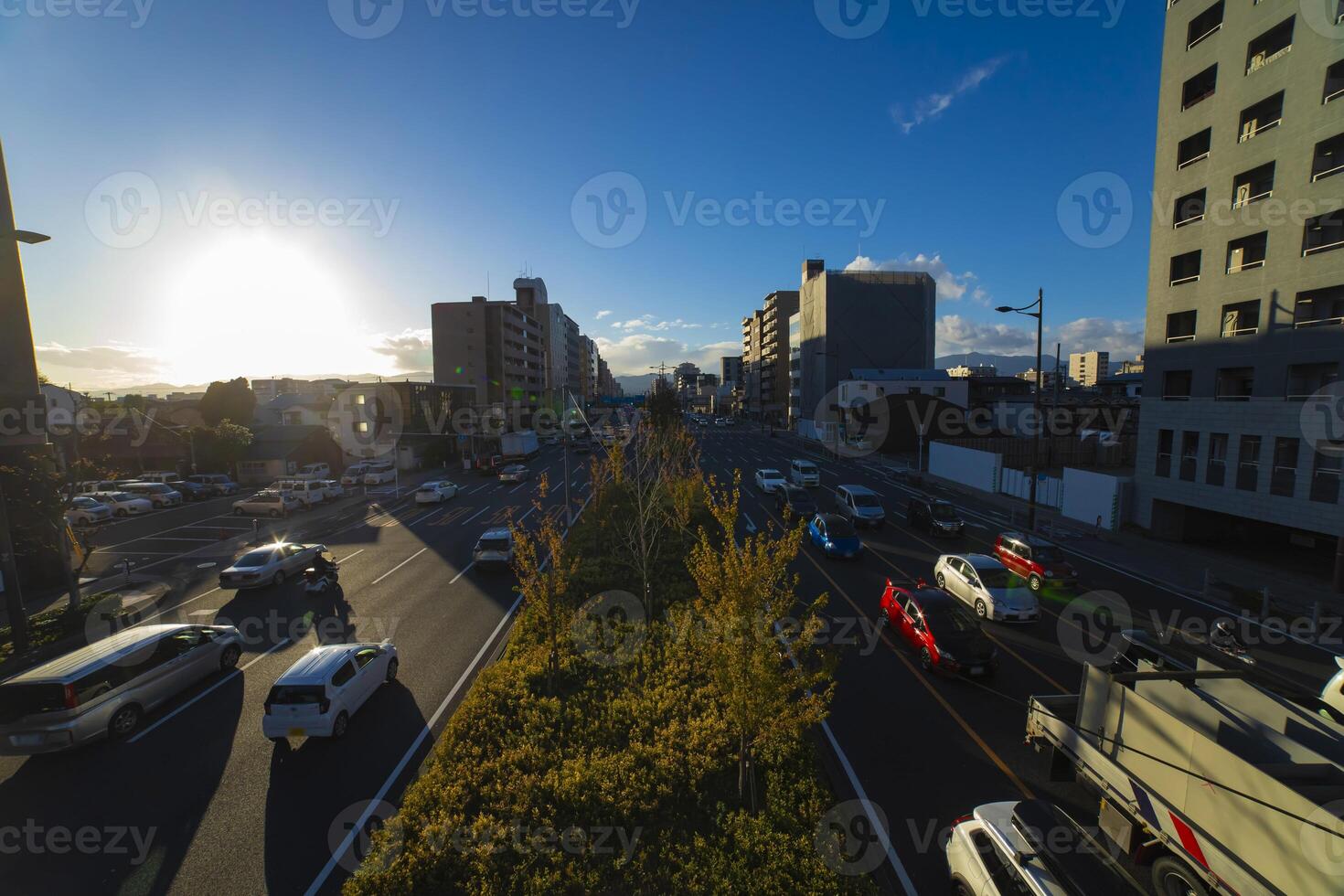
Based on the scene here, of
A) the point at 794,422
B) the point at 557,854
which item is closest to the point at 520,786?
the point at 557,854

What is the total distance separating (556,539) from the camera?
11633 mm

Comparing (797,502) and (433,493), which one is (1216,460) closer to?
(797,502)

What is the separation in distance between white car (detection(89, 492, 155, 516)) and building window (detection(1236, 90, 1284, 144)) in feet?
188

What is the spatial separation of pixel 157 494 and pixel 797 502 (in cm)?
3977

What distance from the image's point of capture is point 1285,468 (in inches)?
727

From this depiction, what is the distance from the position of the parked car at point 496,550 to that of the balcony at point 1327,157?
101 feet

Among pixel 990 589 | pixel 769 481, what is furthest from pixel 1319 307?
pixel 769 481

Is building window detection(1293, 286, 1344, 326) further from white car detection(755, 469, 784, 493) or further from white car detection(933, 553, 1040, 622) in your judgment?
white car detection(755, 469, 784, 493)

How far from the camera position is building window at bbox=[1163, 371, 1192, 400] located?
23000 mm

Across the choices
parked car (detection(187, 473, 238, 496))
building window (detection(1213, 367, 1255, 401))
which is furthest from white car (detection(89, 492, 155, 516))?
building window (detection(1213, 367, 1255, 401))

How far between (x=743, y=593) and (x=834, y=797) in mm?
3716

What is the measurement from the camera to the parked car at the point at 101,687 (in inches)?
365

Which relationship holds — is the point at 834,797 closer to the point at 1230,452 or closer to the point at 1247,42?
the point at 1230,452

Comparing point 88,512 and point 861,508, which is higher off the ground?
point 861,508
